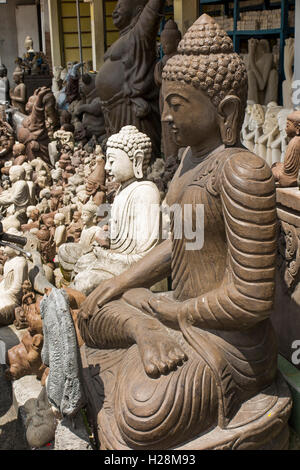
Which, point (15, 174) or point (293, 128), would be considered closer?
point (293, 128)

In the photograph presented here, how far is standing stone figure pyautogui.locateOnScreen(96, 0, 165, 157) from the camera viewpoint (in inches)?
291

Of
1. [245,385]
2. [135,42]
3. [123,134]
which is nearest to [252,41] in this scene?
[135,42]

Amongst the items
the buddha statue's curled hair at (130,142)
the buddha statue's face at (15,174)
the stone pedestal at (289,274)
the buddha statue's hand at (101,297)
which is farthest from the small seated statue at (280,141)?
the buddha statue's hand at (101,297)

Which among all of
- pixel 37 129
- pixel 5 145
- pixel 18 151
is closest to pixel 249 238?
pixel 18 151

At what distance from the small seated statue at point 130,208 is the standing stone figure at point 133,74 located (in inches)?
137

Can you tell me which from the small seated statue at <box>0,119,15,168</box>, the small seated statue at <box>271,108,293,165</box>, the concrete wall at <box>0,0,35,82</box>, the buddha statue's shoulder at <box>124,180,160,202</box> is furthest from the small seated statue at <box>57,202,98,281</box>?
the concrete wall at <box>0,0,35,82</box>

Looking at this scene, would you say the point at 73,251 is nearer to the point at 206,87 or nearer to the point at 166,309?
the point at 166,309

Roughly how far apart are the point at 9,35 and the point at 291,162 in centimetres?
2649

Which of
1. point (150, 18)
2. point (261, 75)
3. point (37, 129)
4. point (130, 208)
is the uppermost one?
point (150, 18)

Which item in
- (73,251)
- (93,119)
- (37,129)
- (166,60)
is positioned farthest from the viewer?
(37,129)

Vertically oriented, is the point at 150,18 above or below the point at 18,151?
above

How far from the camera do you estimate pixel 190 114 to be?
2.65 m

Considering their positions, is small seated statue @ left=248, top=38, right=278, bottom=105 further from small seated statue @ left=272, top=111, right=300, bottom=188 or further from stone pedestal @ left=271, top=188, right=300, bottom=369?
stone pedestal @ left=271, top=188, right=300, bottom=369

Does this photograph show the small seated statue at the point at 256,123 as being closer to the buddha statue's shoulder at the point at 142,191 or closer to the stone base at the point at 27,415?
the buddha statue's shoulder at the point at 142,191
